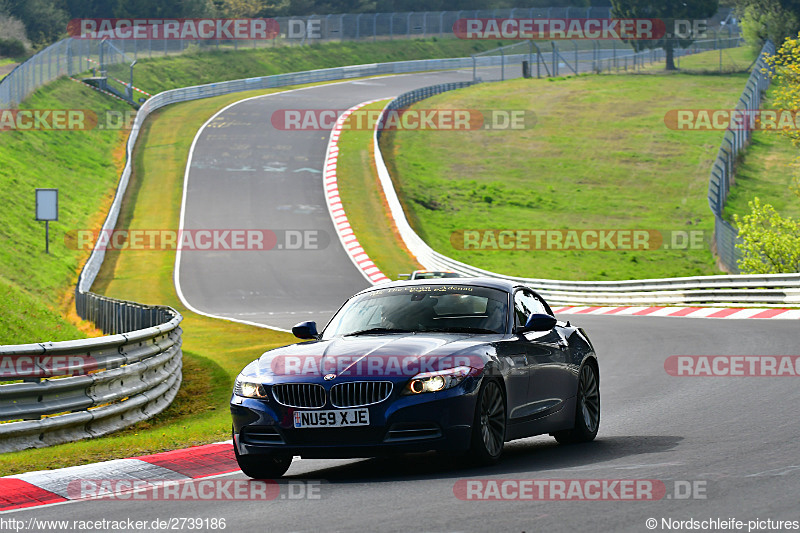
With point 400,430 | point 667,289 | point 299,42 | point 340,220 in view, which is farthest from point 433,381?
point 299,42

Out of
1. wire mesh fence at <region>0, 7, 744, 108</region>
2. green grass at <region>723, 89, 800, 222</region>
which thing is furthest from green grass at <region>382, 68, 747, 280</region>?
wire mesh fence at <region>0, 7, 744, 108</region>

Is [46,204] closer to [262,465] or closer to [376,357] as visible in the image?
[262,465]

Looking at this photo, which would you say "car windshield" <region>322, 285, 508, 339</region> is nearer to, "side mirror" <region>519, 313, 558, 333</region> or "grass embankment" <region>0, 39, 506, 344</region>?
"side mirror" <region>519, 313, 558, 333</region>

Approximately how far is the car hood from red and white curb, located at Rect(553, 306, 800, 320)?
59.2ft

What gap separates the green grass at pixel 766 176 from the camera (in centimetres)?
5051

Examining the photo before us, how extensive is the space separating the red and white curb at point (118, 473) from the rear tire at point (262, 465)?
493 millimetres

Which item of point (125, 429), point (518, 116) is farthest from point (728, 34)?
point (125, 429)

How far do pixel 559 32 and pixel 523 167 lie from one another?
59.2m

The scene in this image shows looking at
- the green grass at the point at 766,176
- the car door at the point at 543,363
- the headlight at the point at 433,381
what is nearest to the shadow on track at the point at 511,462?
the car door at the point at 543,363

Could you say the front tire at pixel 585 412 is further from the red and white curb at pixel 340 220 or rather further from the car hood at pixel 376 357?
the red and white curb at pixel 340 220

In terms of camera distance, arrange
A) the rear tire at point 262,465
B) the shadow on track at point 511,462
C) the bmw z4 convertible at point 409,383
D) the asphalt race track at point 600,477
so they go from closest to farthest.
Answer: the asphalt race track at point 600,477, the bmw z4 convertible at point 409,383, the shadow on track at point 511,462, the rear tire at point 262,465

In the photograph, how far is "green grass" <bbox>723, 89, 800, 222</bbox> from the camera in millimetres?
50506

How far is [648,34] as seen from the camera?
3691 inches

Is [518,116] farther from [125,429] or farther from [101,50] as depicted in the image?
[125,429]
